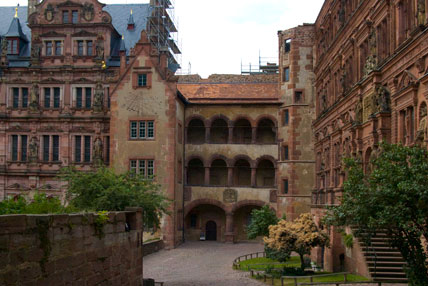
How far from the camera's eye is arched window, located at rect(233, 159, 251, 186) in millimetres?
52300

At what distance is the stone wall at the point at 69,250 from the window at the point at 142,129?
87.2 feet

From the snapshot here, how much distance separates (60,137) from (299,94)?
1927cm

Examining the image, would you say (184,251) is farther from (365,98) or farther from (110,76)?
(365,98)

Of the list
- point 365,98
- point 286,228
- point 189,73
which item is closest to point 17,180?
point 189,73

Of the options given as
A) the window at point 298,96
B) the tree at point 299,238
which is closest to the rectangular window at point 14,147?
the window at point 298,96

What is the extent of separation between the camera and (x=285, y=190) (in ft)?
160

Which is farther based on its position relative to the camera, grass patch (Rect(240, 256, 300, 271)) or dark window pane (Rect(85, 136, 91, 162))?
dark window pane (Rect(85, 136, 91, 162))

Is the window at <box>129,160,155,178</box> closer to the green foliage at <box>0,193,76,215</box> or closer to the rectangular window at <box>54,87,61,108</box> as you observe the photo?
the rectangular window at <box>54,87,61,108</box>

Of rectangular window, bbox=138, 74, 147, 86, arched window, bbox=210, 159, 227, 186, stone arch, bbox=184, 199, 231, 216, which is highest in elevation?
rectangular window, bbox=138, 74, 147, 86

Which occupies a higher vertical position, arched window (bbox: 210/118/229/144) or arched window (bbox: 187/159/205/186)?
arched window (bbox: 210/118/229/144)

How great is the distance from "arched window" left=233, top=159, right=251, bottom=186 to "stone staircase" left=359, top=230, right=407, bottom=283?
27835 mm

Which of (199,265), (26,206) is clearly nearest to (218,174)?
(199,265)

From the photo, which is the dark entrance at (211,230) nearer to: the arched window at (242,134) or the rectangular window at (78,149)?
the arched window at (242,134)

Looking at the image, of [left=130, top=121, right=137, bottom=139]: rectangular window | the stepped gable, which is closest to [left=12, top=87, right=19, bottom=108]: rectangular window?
[left=130, top=121, right=137, bottom=139]: rectangular window
